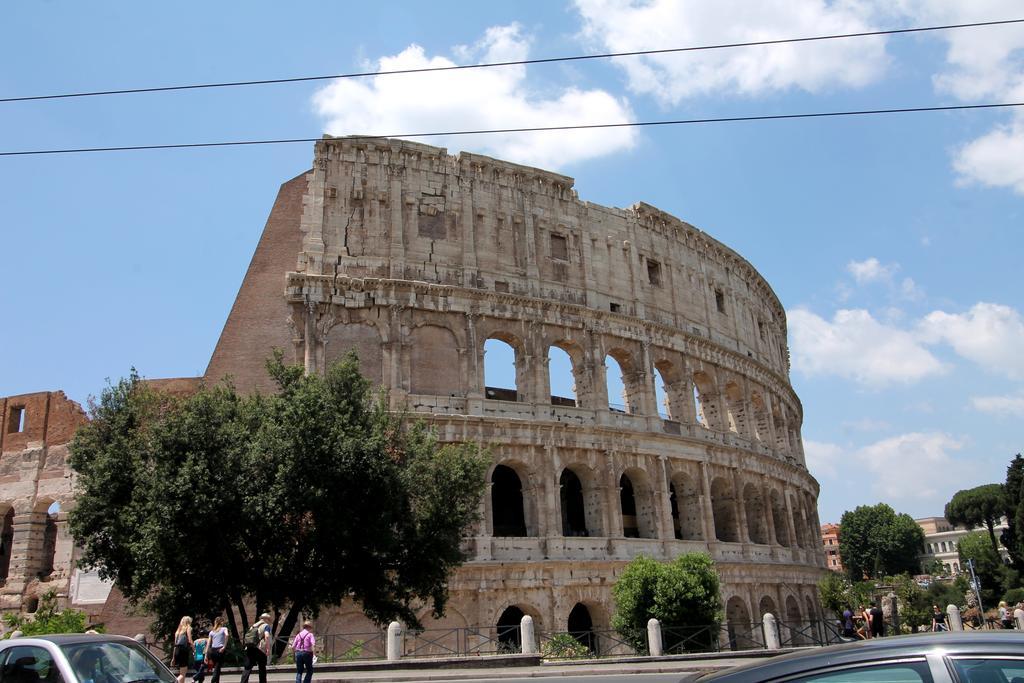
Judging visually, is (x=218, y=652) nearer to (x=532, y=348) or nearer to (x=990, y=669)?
(x=990, y=669)

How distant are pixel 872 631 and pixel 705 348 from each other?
14946 mm

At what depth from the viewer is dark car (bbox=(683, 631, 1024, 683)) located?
3107mm

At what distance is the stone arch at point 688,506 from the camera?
91.6ft

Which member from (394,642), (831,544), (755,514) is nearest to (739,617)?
(755,514)

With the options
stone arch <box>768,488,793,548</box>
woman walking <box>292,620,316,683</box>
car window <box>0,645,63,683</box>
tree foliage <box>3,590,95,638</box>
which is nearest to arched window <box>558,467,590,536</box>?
stone arch <box>768,488,793,548</box>

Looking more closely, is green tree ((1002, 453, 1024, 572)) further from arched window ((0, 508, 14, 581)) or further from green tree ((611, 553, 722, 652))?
arched window ((0, 508, 14, 581))

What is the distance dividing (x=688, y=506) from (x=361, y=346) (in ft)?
42.0

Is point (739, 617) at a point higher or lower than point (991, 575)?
lower

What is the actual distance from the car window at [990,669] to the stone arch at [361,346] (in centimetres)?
2165

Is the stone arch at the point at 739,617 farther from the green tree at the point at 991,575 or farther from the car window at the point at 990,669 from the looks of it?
the green tree at the point at 991,575

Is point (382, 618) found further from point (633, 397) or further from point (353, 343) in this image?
point (633, 397)

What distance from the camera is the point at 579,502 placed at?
27953mm

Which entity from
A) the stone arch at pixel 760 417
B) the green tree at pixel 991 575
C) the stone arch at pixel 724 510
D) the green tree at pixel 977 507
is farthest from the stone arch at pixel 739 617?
the green tree at pixel 977 507

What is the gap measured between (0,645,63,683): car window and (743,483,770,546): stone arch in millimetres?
27368
